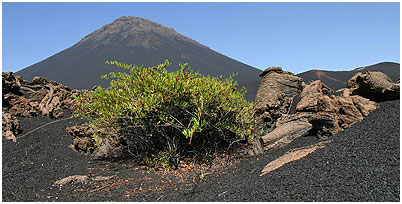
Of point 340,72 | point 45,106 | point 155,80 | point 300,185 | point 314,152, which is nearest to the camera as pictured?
point 300,185

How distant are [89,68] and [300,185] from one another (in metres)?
68.2

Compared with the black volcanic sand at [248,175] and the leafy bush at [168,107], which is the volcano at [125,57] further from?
the black volcanic sand at [248,175]

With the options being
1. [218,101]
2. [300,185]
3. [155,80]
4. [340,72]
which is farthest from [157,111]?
[340,72]

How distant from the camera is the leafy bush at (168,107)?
5.71 m

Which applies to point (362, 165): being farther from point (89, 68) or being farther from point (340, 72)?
point (89, 68)

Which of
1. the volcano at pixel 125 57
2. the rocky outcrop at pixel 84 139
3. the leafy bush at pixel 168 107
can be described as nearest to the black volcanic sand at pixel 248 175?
the rocky outcrop at pixel 84 139

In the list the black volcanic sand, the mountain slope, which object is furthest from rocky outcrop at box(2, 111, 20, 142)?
the mountain slope

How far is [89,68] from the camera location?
219ft

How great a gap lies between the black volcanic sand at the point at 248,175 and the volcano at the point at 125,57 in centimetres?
4530

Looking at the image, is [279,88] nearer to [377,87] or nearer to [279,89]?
[279,89]

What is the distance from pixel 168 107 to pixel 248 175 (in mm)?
2048

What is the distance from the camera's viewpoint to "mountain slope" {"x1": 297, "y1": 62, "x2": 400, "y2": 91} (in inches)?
1188

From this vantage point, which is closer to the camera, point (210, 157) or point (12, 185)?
point (12, 185)

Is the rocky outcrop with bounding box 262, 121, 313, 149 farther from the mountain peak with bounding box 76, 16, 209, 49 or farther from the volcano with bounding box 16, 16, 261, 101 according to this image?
the mountain peak with bounding box 76, 16, 209, 49
